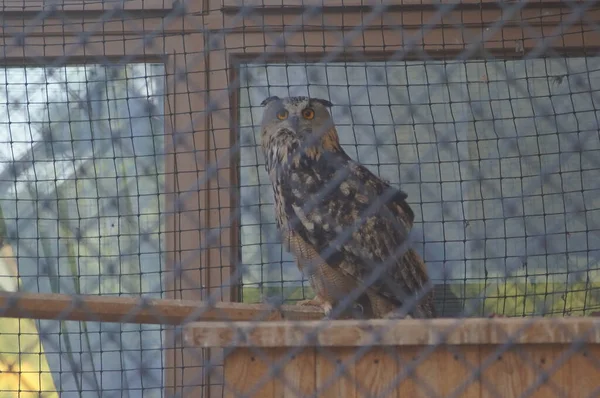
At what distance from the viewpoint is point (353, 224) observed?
328cm

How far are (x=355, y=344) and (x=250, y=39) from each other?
2.09m

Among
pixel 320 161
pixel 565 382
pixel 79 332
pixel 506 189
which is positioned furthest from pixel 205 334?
pixel 506 189

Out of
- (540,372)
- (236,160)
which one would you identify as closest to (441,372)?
(540,372)

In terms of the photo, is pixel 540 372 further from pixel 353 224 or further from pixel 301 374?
pixel 353 224

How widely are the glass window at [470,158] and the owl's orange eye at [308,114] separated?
37 centimetres

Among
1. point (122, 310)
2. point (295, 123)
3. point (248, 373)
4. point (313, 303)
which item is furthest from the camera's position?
point (295, 123)

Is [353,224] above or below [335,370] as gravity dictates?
above

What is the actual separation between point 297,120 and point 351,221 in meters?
0.50

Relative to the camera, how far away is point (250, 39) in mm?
3941

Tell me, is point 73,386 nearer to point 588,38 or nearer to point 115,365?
point 115,365

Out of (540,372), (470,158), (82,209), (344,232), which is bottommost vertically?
(540,372)

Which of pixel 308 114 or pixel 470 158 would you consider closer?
pixel 308 114

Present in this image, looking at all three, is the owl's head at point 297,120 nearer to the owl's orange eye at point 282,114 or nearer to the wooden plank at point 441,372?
the owl's orange eye at point 282,114

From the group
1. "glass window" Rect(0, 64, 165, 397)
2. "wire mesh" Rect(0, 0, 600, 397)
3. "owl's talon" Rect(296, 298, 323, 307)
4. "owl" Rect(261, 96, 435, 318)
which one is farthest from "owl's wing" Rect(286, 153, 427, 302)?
"glass window" Rect(0, 64, 165, 397)
